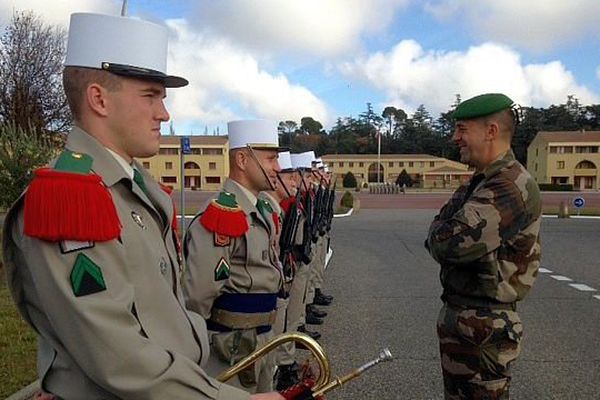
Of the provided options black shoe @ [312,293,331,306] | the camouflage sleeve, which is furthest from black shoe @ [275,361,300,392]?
black shoe @ [312,293,331,306]

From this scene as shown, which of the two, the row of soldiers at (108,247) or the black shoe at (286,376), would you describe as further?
the black shoe at (286,376)

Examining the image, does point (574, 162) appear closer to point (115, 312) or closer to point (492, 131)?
point (492, 131)

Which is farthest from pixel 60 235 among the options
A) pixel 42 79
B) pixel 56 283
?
pixel 42 79

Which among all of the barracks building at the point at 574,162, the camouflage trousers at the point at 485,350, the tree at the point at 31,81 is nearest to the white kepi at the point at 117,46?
the camouflage trousers at the point at 485,350

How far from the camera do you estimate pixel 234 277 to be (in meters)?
3.10

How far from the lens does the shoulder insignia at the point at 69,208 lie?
4.36 ft

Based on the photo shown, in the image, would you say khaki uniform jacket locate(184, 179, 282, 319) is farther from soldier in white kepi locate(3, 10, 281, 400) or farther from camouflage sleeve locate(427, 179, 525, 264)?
soldier in white kepi locate(3, 10, 281, 400)

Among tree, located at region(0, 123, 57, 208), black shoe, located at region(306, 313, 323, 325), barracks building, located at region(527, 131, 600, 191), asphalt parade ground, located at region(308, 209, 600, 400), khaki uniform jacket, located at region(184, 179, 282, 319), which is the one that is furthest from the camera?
barracks building, located at region(527, 131, 600, 191)

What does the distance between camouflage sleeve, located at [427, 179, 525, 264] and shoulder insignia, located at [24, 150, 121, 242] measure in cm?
191

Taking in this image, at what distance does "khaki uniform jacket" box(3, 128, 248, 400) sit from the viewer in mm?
1344

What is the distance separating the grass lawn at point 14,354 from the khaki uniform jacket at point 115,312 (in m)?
3.18

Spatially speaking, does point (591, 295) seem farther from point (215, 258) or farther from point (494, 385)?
point (215, 258)

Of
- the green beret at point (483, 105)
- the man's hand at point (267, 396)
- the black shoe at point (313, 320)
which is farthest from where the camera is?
the black shoe at point (313, 320)

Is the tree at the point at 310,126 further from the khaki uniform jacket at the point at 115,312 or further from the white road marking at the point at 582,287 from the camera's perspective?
the khaki uniform jacket at the point at 115,312
